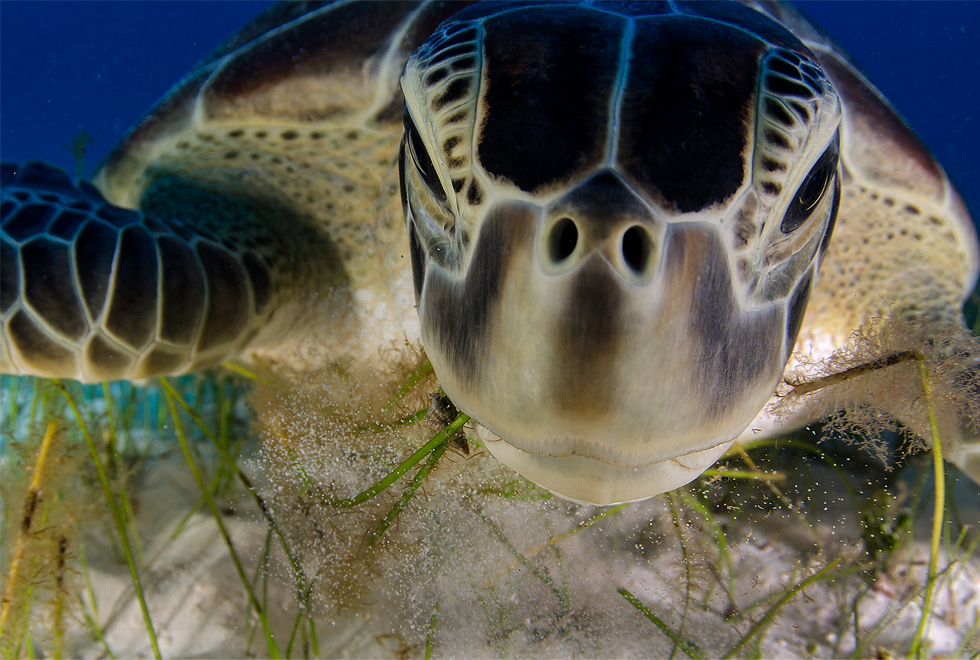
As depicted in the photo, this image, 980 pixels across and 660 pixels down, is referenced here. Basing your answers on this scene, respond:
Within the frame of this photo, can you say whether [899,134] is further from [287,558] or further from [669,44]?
[287,558]

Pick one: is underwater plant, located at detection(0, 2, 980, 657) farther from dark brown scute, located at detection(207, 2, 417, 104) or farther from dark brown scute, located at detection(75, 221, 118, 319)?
dark brown scute, located at detection(75, 221, 118, 319)

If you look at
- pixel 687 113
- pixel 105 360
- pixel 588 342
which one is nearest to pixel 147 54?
pixel 105 360

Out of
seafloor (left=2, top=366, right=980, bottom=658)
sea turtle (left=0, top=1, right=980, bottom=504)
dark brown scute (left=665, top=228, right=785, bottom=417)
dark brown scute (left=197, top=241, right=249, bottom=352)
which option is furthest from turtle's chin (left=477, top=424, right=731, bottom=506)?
dark brown scute (left=197, top=241, right=249, bottom=352)

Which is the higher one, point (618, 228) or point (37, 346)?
point (618, 228)

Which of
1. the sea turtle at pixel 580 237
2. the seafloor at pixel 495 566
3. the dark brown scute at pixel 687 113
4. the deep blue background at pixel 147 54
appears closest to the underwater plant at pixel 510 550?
the seafloor at pixel 495 566

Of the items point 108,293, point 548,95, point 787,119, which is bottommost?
point 108,293

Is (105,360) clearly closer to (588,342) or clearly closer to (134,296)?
(134,296)

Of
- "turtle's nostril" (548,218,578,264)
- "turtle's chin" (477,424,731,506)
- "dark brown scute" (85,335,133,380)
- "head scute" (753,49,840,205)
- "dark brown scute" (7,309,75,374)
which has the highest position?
"head scute" (753,49,840,205)
